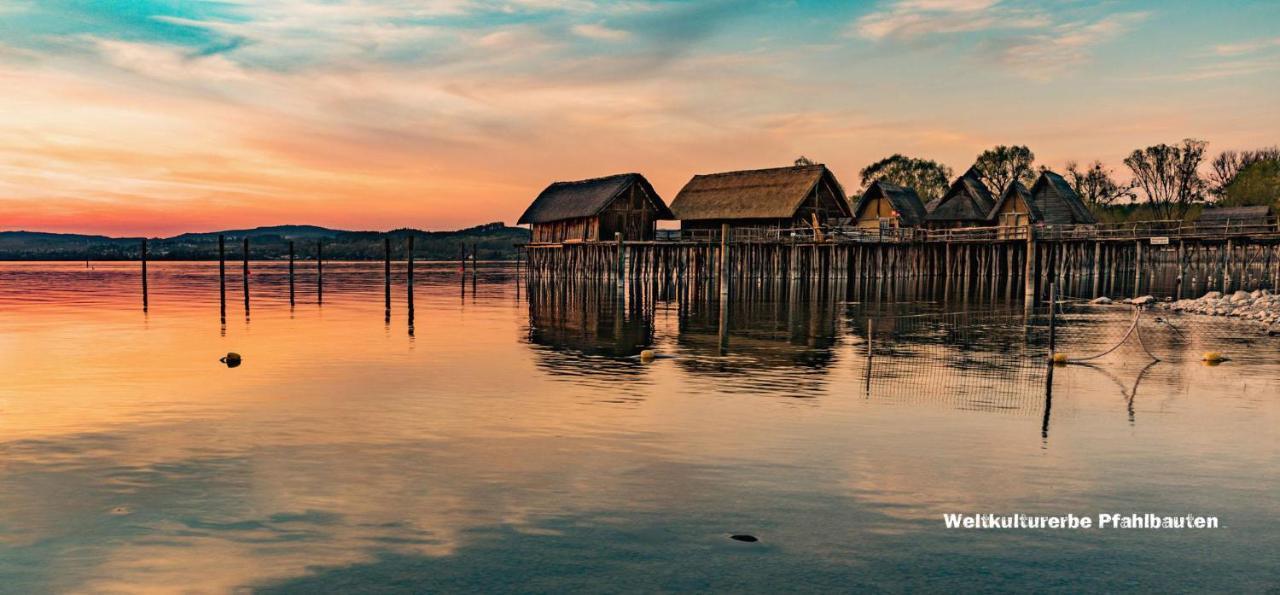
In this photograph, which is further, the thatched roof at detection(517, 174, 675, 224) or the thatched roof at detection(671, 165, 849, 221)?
the thatched roof at detection(671, 165, 849, 221)

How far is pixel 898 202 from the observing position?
68188mm

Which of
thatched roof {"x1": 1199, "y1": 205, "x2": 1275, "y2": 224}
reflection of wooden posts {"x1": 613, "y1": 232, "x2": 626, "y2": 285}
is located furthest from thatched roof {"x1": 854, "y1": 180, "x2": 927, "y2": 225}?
thatched roof {"x1": 1199, "y1": 205, "x2": 1275, "y2": 224}

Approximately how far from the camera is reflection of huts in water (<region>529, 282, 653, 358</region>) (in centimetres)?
2538

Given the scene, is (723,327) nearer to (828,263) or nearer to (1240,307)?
(1240,307)

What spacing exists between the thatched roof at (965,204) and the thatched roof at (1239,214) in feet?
78.3

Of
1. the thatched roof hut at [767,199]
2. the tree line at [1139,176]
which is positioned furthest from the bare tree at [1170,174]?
the thatched roof hut at [767,199]

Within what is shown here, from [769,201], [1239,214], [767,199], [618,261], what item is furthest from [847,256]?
[1239,214]

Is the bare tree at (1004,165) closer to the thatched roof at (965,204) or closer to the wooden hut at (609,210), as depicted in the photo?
the thatched roof at (965,204)

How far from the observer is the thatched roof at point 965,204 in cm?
6669

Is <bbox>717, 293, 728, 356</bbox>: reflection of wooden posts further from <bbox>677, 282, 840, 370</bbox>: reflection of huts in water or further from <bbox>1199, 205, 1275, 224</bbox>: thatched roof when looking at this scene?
<bbox>1199, 205, 1275, 224</bbox>: thatched roof

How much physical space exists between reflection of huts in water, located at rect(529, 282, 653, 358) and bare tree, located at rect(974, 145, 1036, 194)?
59.8 m

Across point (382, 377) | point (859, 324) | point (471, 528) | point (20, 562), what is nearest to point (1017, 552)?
point (471, 528)

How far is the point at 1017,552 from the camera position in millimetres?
7934

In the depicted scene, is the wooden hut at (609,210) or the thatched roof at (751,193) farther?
the thatched roof at (751,193)
